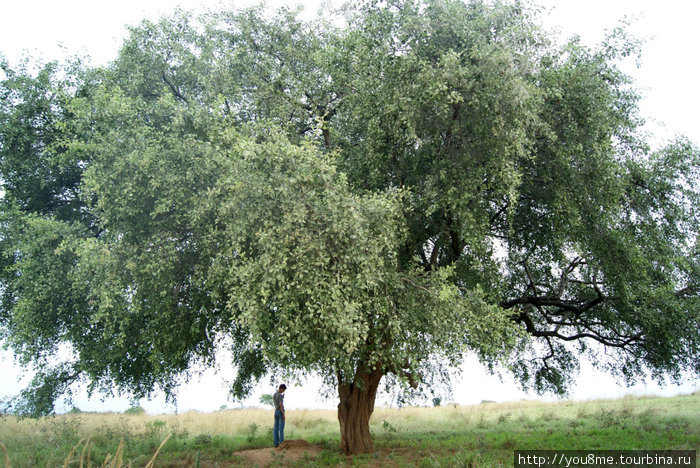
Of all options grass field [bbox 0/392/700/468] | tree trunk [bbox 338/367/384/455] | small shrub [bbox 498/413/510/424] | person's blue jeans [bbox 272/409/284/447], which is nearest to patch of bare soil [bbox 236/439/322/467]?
grass field [bbox 0/392/700/468]

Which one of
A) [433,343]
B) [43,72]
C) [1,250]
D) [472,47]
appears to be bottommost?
[433,343]

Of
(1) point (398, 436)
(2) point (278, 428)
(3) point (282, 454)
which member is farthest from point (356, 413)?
(1) point (398, 436)

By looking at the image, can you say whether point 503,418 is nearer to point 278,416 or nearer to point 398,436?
point 398,436

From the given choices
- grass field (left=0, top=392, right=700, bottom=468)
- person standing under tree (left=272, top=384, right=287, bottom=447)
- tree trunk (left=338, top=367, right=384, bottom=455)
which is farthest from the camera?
person standing under tree (left=272, top=384, right=287, bottom=447)

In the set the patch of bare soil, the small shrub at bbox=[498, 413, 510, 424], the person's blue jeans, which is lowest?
the patch of bare soil

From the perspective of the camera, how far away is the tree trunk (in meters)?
15.2

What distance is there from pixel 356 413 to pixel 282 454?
2453 mm

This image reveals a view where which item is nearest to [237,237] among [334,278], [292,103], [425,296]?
[334,278]

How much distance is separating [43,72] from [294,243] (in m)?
12.3

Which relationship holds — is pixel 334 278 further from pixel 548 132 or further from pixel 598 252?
pixel 598 252

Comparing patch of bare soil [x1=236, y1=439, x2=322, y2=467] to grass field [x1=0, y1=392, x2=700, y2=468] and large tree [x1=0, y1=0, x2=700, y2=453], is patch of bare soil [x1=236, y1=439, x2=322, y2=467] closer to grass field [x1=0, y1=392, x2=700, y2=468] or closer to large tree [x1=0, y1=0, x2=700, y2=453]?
grass field [x1=0, y1=392, x2=700, y2=468]

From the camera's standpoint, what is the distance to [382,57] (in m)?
13.2

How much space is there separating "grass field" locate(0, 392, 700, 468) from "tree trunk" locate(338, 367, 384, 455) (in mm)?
539

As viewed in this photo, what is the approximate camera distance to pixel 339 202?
1027 centimetres
